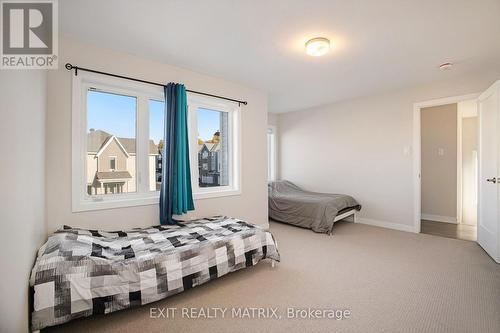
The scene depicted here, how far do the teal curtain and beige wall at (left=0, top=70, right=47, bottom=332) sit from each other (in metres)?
1.18

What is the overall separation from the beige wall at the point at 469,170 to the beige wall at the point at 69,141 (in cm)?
414

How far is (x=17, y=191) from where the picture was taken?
1218mm

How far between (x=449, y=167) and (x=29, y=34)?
635 cm

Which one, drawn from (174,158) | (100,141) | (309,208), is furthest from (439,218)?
(100,141)

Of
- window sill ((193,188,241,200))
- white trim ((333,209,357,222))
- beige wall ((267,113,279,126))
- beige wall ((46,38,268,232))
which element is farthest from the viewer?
beige wall ((267,113,279,126))

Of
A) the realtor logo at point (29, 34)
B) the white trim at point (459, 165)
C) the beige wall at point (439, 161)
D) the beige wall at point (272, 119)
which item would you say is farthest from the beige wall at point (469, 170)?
the realtor logo at point (29, 34)

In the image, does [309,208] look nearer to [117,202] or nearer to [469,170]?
[117,202]

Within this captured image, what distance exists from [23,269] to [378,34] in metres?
3.26

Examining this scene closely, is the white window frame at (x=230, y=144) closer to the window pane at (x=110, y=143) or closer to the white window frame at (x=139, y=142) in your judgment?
the white window frame at (x=139, y=142)

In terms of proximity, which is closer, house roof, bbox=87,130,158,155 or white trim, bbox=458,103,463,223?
house roof, bbox=87,130,158,155

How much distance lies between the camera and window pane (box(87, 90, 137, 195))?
2.51m

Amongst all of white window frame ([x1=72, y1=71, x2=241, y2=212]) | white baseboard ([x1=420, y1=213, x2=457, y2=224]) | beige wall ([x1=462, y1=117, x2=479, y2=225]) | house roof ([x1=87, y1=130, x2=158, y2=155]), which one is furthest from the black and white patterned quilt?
beige wall ([x1=462, y1=117, x2=479, y2=225])

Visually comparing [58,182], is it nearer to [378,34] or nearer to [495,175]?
[378,34]

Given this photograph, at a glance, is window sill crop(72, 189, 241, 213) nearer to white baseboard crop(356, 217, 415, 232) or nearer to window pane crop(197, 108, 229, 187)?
window pane crop(197, 108, 229, 187)
